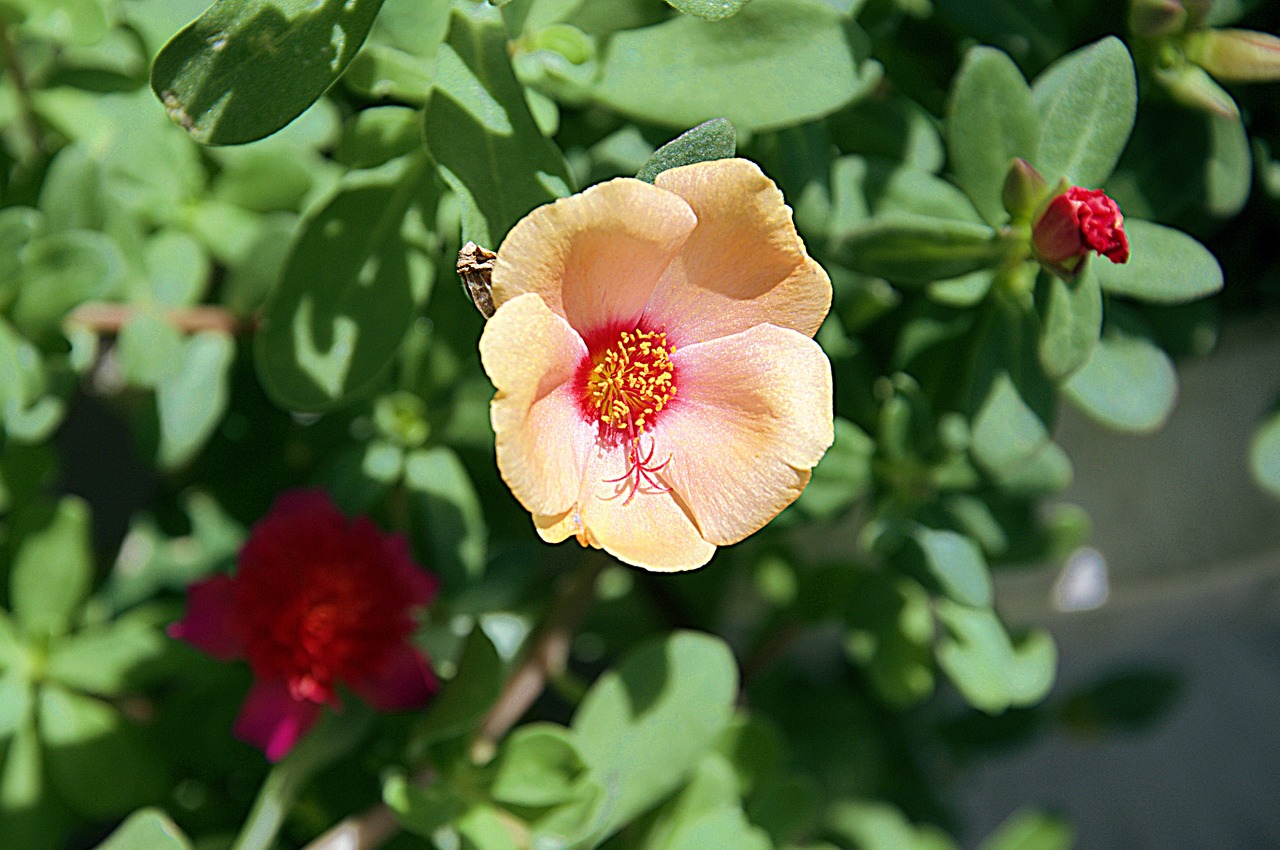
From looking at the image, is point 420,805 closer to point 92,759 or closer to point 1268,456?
point 92,759

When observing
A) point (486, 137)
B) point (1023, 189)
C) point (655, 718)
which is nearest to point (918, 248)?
point (1023, 189)

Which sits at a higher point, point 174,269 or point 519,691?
point 174,269

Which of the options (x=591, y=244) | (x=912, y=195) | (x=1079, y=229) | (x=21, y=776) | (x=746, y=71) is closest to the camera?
(x=591, y=244)

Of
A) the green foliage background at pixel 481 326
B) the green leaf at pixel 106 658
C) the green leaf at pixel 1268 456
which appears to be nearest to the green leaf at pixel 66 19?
the green foliage background at pixel 481 326

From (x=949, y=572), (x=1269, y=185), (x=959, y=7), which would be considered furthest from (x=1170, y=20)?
(x=949, y=572)

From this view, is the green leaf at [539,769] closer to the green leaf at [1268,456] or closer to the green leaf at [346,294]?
the green leaf at [346,294]

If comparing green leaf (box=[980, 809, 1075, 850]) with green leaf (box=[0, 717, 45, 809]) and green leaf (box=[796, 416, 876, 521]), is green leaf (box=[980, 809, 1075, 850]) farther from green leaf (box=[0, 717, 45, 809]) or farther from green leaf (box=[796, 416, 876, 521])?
green leaf (box=[0, 717, 45, 809])

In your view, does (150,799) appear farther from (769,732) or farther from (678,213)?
(678,213)
